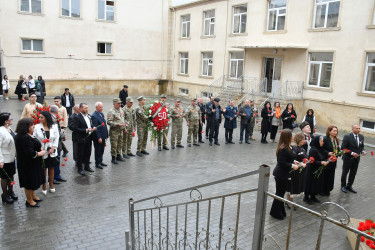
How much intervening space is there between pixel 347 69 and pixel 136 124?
1100 centimetres

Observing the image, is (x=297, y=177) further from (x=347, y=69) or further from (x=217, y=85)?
(x=217, y=85)

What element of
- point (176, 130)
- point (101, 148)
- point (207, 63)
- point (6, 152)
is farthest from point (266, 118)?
point (207, 63)

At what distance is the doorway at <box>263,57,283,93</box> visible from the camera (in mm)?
19112

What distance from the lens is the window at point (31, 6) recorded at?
21861mm

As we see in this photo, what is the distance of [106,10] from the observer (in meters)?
25.3

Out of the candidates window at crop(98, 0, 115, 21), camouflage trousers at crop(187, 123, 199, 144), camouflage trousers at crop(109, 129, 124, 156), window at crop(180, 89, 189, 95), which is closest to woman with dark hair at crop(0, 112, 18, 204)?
camouflage trousers at crop(109, 129, 124, 156)

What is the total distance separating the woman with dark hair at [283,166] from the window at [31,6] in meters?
22.4

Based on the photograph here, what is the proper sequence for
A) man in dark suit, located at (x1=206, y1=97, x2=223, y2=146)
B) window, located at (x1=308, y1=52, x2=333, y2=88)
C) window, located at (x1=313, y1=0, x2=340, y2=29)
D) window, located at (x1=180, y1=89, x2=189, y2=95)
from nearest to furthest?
man in dark suit, located at (x1=206, y1=97, x2=223, y2=146)
window, located at (x1=313, y1=0, x2=340, y2=29)
window, located at (x1=308, y1=52, x2=333, y2=88)
window, located at (x1=180, y1=89, x2=189, y2=95)

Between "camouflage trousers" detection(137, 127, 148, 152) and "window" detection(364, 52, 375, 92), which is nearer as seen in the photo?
"camouflage trousers" detection(137, 127, 148, 152)

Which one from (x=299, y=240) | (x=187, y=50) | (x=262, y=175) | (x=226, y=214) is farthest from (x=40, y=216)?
(x=187, y=50)

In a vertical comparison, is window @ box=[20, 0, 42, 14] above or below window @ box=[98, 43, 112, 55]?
above

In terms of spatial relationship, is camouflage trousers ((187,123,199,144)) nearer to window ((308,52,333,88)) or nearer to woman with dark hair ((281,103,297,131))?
woman with dark hair ((281,103,297,131))

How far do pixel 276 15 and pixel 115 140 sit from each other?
45.6 feet

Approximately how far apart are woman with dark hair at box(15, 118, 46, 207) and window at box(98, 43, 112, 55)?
20.7m
